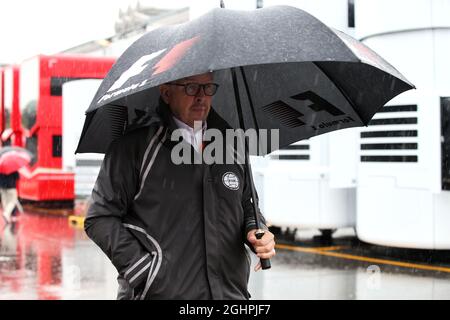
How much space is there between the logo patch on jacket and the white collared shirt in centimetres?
16

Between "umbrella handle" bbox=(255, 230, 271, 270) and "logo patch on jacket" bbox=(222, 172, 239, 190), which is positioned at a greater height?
"logo patch on jacket" bbox=(222, 172, 239, 190)

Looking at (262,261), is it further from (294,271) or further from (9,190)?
(9,190)

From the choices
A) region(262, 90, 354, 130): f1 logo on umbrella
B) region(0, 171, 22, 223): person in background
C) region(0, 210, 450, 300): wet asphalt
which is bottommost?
region(0, 210, 450, 300): wet asphalt

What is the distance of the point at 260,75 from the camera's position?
3623mm

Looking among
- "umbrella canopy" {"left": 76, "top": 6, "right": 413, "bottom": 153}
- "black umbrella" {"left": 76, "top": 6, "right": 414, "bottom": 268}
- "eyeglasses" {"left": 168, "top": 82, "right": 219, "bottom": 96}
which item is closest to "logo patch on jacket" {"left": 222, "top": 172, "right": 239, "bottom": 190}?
"black umbrella" {"left": 76, "top": 6, "right": 414, "bottom": 268}

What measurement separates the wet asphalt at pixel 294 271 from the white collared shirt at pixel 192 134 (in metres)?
4.57

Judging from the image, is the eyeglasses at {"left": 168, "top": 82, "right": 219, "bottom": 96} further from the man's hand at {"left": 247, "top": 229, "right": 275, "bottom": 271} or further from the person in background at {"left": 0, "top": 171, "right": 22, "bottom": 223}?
the person in background at {"left": 0, "top": 171, "right": 22, "bottom": 223}

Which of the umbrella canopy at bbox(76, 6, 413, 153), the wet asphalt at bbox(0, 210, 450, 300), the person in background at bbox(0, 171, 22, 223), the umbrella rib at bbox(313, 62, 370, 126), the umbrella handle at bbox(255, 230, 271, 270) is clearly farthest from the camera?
the person in background at bbox(0, 171, 22, 223)

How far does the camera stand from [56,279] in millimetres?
8430

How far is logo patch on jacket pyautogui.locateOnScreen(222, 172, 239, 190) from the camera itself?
9.76 feet

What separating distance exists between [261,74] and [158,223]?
3.66ft

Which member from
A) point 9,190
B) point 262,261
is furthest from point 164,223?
point 9,190

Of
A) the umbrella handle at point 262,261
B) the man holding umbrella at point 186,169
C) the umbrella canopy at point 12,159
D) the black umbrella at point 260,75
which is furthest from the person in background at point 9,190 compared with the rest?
the umbrella handle at point 262,261
